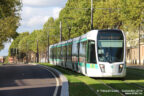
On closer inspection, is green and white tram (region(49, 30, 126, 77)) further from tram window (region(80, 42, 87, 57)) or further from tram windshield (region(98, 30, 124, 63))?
tram window (region(80, 42, 87, 57))

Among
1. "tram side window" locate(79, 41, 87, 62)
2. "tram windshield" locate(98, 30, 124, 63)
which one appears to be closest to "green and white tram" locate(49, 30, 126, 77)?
"tram windshield" locate(98, 30, 124, 63)

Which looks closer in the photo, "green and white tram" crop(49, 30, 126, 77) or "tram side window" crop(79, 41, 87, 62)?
"green and white tram" crop(49, 30, 126, 77)

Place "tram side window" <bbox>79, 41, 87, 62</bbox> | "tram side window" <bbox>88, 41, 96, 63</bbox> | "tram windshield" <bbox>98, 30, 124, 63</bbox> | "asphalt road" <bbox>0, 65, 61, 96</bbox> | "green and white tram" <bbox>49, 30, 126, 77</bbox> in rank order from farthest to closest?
"tram side window" <bbox>79, 41, 87, 62</bbox> < "tram side window" <bbox>88, 41, 96, 63</bbox> < "tram windshield" <bbox>98, 30, 124, 63</bbox> < "green and white tram" <bbox>49, 30, 126, 77</bbox> < "asphalt road" <bbox>0, 65, 61, 96</bbox>

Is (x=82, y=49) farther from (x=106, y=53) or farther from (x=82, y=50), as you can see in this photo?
(x=106, y=53)

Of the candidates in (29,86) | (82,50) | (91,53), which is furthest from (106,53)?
(29,86)

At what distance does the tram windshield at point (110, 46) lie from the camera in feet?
72.2

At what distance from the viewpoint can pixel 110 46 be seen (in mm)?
22234

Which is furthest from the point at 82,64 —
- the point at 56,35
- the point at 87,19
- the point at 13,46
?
the point at 13,46

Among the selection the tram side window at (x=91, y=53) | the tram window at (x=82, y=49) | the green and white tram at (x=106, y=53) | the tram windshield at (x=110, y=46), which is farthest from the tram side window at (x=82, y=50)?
the tram windshield at (x=110, y=46)

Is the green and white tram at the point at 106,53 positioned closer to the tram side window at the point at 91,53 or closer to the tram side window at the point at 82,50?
the tram side window at the point at 91,53

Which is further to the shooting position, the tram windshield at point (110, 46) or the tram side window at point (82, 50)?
the tram side window at point (82, 50)

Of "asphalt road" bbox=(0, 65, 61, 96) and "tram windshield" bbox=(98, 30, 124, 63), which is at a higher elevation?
"tram windshield" bbox=(98, 30, 124, 63)

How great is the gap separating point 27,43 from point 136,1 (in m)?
96.0

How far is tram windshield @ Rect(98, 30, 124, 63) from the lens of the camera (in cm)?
2200
